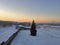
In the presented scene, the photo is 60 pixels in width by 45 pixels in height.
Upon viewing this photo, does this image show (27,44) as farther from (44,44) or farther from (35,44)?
(44,44)

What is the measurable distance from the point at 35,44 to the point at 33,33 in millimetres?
6372

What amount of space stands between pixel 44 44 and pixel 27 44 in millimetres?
1547

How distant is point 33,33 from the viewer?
1698 centimetres

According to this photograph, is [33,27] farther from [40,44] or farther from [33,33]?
[40,44]

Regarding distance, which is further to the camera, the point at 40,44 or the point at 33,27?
the point at 33,27

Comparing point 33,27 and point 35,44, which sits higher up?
point 33,27

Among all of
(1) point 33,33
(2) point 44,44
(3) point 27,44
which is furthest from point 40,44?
(1) point 33,33

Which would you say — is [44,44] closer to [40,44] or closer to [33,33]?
[40,44]

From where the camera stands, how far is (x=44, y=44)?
423 inches

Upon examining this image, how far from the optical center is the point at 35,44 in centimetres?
1062

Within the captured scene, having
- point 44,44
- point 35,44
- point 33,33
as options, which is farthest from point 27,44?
point 33,33

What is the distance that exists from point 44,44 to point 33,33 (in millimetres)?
6315

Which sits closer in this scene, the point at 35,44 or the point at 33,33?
the point at 35,44

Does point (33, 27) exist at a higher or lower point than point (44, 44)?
higher
